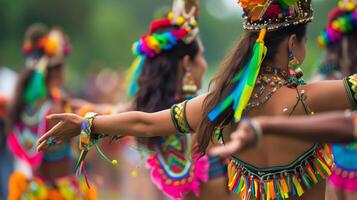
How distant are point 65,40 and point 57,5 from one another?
59.0 ft

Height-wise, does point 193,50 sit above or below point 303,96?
above

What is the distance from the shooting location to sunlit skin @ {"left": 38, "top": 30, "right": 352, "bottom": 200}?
3.79 metres

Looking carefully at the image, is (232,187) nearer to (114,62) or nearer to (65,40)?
(65,40)

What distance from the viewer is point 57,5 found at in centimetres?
2603

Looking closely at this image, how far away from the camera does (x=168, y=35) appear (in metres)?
5.88

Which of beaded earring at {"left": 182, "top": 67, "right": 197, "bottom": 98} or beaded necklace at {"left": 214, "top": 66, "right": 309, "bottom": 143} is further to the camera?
beaded earring at {"left": 182, "top": 67, "right": 197, "bottom": 98}

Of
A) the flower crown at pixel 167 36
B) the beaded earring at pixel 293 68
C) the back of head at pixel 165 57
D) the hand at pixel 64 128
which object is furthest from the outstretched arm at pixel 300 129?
the flower crown at pixel 167 36

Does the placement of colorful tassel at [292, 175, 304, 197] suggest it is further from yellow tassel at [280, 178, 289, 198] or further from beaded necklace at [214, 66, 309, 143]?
beaded necklace at [214, 66, 309, 143]

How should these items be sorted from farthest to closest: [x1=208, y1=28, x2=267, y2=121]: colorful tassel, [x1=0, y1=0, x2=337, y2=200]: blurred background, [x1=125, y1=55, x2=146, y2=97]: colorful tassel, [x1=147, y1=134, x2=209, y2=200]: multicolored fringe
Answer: [x1=0, y1=0, x2=337, y2=200]: blurred background
[x1=125, y1=55, x2=146, y2=97]: colorful tassel
[x1=147, y1=134, x2=209, y2=200]: multicolored fringe
[x1=208, y1=28, x2=267, y2=121]: colorful tassel

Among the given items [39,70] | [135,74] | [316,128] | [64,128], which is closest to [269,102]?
[316,128]

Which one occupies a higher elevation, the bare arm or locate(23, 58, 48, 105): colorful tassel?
locate(23, 58, 48, 105): colorful tassel

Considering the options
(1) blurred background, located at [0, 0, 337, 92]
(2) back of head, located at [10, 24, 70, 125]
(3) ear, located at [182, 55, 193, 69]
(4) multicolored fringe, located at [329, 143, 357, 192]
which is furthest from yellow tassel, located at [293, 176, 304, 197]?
(1) blurred background, located at [0, 0, 337, 92]

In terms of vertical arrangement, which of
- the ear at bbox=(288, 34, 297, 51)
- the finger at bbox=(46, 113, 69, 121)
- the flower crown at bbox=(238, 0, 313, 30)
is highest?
the flower crown at bbox=(238, 0, 313, 30)

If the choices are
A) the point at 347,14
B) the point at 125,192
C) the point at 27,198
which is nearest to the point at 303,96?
the point at 347,14
